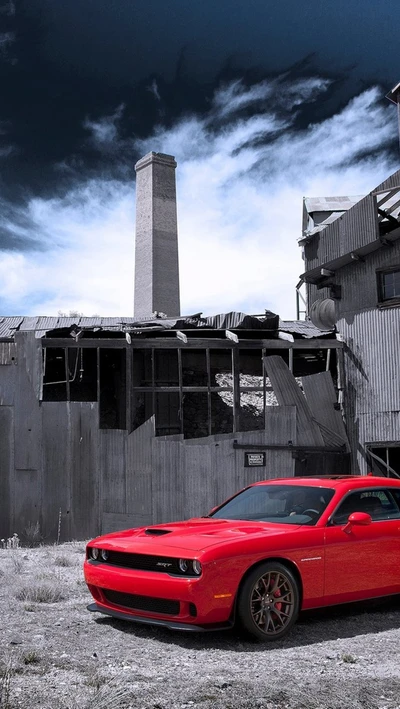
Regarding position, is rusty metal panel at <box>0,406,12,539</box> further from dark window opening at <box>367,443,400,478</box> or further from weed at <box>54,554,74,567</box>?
dark window opening at <box>367,443,400,478</box>

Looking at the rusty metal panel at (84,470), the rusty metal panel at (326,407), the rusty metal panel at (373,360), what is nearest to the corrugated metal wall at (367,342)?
the rusty metal panel at (373,360)

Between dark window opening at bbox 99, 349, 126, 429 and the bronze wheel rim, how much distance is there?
1280 centimetres

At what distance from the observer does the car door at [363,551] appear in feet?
22.6

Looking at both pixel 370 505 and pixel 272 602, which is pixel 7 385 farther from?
pixel 272 602

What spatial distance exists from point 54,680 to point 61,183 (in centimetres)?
2700

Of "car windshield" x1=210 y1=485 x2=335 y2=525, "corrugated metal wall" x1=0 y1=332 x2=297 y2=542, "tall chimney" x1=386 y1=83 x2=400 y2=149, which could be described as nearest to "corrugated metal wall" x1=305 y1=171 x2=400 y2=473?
"tall chimney" x1=386 y1=83 x2=400 y2=149

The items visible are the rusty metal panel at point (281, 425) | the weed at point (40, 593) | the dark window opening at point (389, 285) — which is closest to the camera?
the weed at point (40, 593)

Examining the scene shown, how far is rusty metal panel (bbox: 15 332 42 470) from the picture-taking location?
14.2 meters

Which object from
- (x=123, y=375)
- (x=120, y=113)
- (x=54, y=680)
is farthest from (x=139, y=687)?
(x=120, y=113)

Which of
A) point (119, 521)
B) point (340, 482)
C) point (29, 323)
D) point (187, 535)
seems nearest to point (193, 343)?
point (119, 521)

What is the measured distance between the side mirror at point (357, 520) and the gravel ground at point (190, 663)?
755 mm

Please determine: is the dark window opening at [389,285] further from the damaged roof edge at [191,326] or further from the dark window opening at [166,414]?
the dark window opening at [166,414]

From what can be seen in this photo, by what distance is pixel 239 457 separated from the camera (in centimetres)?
1493

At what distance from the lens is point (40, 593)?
26.6ft
